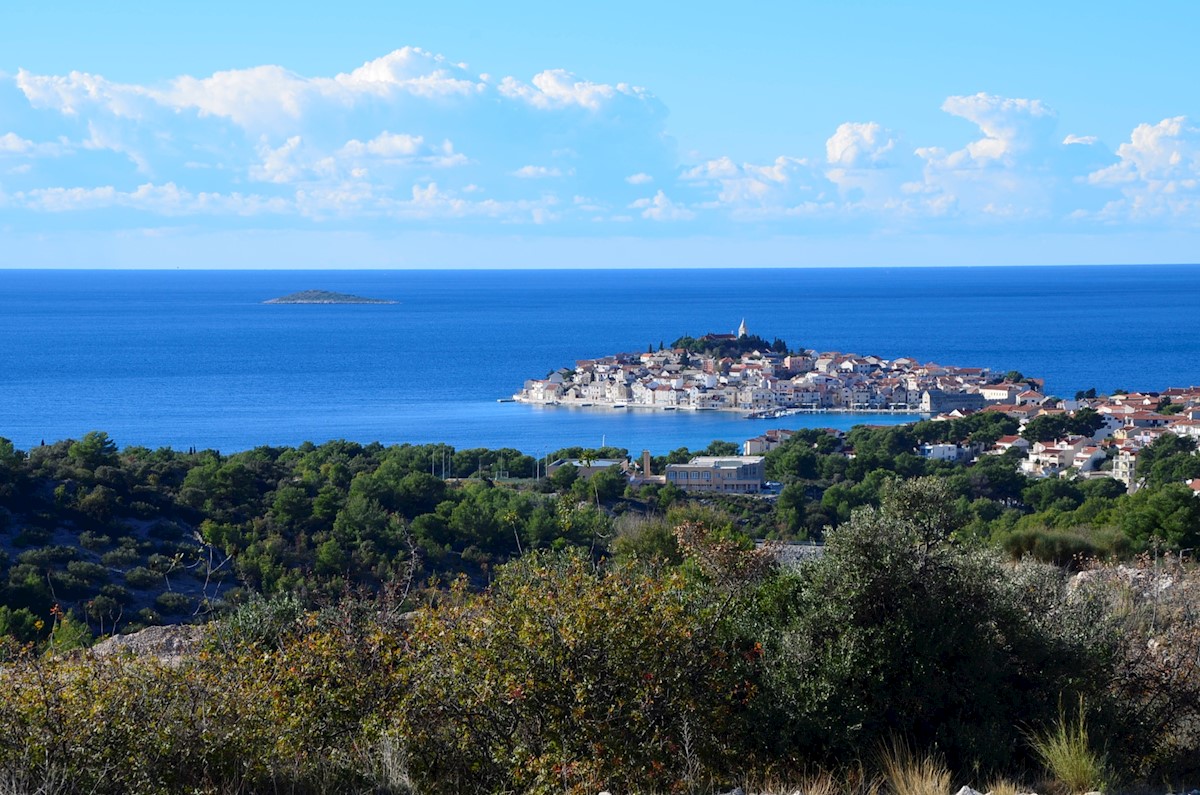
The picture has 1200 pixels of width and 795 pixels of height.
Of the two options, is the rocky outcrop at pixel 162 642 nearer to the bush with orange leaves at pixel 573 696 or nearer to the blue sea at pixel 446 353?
the bush with orange leaves at pixel 573 696

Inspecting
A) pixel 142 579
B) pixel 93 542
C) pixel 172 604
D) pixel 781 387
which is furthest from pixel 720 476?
pixel 781 387

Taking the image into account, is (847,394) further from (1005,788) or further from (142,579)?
(1005,788)

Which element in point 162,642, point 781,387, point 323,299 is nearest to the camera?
point 162,642

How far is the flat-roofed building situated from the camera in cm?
3206

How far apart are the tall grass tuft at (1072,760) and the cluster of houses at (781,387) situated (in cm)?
5870

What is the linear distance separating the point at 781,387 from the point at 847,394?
356cm

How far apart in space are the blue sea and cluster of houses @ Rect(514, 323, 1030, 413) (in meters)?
2.15

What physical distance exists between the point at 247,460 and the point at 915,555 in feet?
66.7

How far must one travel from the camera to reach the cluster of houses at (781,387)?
6588 cm

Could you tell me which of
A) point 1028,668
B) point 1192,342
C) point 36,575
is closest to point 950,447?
point 36,575

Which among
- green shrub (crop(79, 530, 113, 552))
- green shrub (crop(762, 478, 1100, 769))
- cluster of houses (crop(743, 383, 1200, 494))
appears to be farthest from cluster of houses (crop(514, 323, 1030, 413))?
green shrub (crop(762, 478, 1100, 769))

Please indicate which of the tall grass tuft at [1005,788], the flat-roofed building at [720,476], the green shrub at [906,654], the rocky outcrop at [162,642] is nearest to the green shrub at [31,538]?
the rocky outcrop at [162,642]

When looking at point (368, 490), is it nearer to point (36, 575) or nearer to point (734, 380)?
point (36, 575)

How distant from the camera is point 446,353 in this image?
3642 inches
